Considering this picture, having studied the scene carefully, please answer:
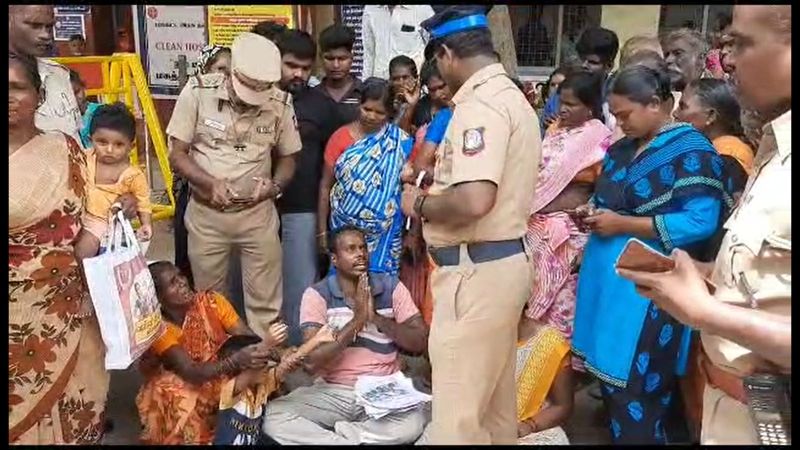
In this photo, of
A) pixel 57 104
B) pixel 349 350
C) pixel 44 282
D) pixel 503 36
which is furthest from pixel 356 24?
pixel 44 282

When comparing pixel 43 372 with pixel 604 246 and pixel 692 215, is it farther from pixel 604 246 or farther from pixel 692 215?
pixel 692 215

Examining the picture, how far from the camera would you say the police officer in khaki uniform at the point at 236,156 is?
140 inches

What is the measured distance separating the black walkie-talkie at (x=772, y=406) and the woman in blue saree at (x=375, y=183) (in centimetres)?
220

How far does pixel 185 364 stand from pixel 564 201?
1642mm

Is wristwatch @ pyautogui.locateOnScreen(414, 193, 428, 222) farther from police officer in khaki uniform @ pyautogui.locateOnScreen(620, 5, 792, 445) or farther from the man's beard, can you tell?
the man's beard

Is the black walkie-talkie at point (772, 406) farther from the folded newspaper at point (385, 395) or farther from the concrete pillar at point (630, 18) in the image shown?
the concrete pillar at point (630, 18)

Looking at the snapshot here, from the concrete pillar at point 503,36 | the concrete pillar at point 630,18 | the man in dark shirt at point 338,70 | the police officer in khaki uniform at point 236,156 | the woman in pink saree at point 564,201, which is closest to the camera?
the woman in pink saree at point 564,201

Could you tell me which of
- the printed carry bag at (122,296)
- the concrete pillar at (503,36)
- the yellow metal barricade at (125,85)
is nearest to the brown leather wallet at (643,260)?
the printed carry bag at (122,296)

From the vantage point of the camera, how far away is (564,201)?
344 centimetres

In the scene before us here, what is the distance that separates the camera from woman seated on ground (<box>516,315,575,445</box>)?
326 centimetres

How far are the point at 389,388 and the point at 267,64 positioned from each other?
1.44 meters

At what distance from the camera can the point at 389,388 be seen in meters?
3.24

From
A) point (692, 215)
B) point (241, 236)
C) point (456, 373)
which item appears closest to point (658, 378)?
point (692, 215)

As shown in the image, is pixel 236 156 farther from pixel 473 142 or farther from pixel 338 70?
pixel 473 142
